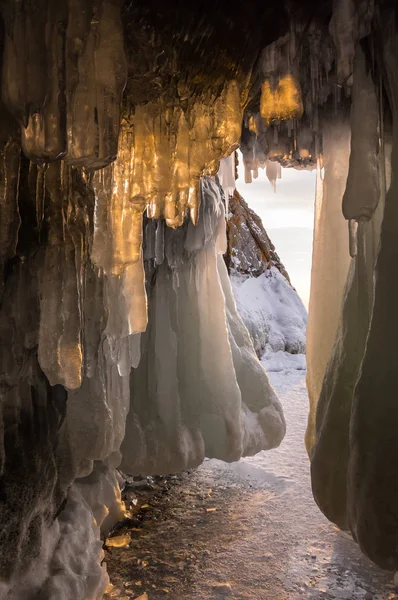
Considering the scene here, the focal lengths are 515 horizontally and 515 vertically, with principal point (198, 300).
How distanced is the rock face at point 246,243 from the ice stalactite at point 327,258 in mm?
8463

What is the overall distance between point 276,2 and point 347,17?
1.65 feet

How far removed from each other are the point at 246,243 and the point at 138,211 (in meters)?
10.5

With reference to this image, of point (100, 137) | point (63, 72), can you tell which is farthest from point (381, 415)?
point (63, 72)

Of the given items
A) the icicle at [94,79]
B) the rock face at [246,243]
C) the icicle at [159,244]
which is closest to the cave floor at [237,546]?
the icicle at [159,244]

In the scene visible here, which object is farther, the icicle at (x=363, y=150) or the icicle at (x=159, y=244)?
the icicle at (x=159, y=244)

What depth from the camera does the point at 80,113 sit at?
7.47 feet

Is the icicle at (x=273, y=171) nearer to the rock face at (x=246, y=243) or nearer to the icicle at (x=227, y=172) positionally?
the icicle at (x=227, y=172)

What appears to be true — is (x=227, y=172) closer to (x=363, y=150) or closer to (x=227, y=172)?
(x=227, y=172)

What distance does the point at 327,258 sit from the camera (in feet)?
15.4

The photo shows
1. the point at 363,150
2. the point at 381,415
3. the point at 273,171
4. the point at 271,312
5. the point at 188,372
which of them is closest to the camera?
the point at 381,415

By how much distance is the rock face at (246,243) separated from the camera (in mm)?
13477

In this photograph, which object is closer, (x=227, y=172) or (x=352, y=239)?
(x=352, y=239)

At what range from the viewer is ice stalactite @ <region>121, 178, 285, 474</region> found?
543 centimetres

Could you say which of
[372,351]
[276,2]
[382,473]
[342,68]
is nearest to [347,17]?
[342,68]
